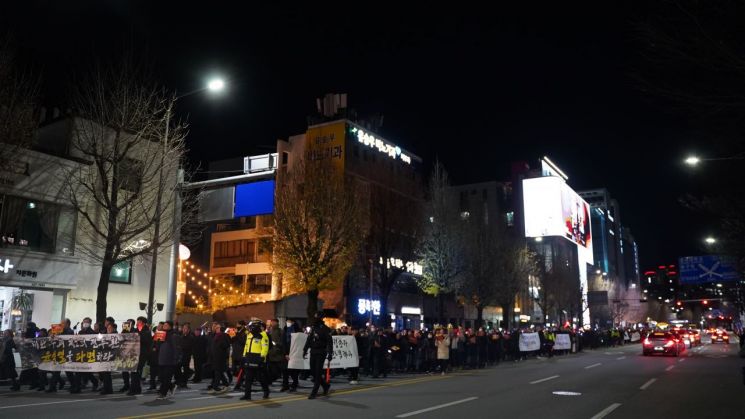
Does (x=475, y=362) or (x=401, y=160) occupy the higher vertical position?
(x=401, y=160)

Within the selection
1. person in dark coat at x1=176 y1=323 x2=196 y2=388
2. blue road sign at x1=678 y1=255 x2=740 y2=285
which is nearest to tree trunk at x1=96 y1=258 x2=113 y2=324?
person in dark coat at x1=176 y1=323 x2=196 y2=388

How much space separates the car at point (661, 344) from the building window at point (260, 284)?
31.1 metres

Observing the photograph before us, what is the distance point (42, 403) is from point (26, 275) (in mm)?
11357

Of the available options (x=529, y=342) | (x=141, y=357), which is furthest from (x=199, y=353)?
(x=529, y=342)

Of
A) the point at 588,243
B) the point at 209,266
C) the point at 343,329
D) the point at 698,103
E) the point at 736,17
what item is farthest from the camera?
the point at 588,243

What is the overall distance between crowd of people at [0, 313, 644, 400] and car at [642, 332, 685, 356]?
958cm

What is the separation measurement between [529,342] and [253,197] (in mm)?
19079

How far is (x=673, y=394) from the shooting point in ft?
46.3

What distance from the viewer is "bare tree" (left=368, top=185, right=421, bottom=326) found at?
34.4 metres

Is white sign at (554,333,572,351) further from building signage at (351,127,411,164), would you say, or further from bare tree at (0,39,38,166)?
bare tree at (0,39,38,166)

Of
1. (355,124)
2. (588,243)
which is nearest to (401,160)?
(355,124)

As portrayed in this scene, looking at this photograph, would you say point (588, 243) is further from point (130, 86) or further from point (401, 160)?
point (130, 86)

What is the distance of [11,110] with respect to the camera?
17484 millimetres

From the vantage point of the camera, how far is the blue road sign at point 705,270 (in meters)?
44.7
